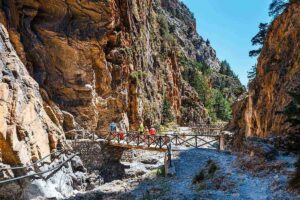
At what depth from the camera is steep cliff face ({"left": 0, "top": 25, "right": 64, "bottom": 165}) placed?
730 inches

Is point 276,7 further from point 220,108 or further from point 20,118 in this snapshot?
point 220,108

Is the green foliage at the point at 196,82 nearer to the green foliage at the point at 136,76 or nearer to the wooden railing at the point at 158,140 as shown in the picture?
the green foliage at the point at 136,76

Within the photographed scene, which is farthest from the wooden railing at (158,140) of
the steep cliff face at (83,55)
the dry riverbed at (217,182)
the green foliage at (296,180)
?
the green foliage at (296,180)

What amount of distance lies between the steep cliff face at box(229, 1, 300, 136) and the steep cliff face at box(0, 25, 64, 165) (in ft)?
47.6

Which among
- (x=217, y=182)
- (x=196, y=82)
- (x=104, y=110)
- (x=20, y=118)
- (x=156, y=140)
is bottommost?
(x=217, y=182)

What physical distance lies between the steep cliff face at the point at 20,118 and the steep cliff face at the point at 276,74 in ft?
47.6

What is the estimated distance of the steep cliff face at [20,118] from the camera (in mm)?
18531

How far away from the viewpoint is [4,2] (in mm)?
24547

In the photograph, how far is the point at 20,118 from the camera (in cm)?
1981

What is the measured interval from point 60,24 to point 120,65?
274 inches

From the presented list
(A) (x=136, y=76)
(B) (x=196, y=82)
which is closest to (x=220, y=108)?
(B) (x=196, y=82)

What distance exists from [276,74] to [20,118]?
17946 mm

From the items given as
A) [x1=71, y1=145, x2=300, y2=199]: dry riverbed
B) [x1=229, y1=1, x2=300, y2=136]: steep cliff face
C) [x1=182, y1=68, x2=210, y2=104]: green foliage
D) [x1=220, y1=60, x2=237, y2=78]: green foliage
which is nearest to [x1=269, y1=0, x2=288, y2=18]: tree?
[x1=229, y1=1, x2=300, y2=136]: steep cliff face

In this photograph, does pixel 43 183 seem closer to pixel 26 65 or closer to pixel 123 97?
pixel 26 65
